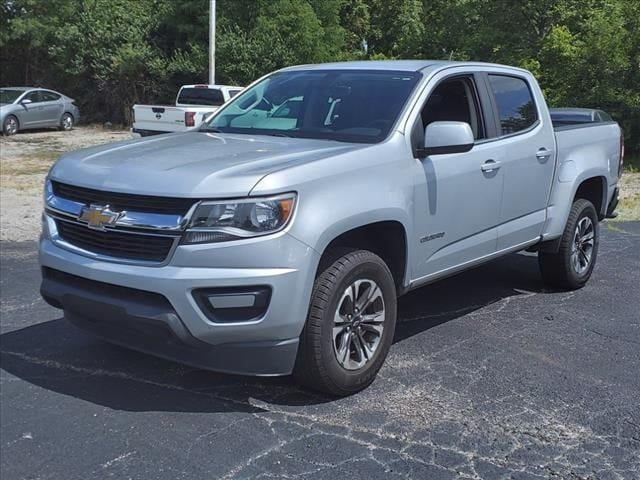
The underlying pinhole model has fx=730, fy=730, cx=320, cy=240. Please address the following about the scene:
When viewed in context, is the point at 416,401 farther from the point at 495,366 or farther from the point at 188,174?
the point at 188,174

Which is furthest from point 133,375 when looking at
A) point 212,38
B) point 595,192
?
point 212,38

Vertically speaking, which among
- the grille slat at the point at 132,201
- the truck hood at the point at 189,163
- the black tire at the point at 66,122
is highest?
the truck hood at the point at 189,163

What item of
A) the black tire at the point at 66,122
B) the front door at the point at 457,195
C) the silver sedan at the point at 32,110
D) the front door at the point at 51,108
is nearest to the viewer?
the front door at the point at 457,195

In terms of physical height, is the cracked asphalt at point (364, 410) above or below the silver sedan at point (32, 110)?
above

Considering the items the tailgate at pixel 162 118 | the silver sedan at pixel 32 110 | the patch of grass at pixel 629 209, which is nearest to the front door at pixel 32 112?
the silver sedan at pixel 32 110

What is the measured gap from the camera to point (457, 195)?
184 inches

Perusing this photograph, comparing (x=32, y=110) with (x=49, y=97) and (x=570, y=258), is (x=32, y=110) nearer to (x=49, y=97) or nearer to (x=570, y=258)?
(x=49, y=97)

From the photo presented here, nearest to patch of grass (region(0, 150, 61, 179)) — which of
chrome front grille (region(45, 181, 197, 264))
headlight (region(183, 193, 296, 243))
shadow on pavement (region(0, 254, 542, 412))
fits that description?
shadow on pavement (region(0, 254, 542, 412))

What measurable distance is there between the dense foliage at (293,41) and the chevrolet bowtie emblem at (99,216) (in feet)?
47.1

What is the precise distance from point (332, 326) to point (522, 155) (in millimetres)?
2304

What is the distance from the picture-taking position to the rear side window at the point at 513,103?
17.6ft

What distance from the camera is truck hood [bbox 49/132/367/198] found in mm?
3541

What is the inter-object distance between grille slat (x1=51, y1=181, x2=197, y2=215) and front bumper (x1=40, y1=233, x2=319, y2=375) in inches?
8.3

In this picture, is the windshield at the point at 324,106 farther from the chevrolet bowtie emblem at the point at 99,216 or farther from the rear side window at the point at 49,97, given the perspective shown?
the rear side window at the point at 49,97
